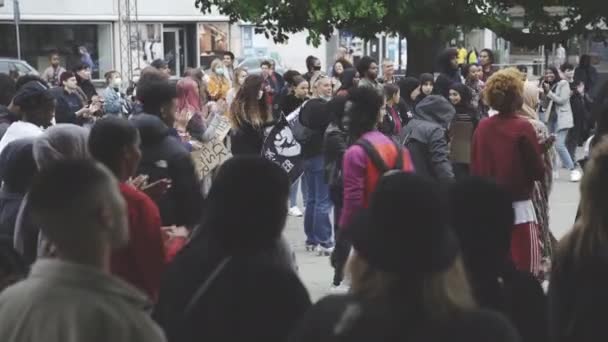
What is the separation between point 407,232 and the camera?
283cm

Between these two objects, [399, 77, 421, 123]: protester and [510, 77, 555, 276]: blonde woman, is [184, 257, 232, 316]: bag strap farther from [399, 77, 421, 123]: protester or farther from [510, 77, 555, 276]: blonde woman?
[399, 77, 421, 123]: protester

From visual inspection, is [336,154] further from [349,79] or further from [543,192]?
[349,79]

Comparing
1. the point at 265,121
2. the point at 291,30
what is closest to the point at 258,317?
the point at 265,121

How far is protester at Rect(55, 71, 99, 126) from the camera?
41.6 feet

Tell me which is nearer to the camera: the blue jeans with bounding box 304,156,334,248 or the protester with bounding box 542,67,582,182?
the blue jeans with bounding box 304,156,334,248

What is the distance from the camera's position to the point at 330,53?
133ft

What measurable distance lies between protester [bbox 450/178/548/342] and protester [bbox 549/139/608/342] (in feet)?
Result: 0.64

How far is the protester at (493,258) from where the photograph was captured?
3.67m

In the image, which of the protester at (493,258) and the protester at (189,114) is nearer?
the protester at (493,258)

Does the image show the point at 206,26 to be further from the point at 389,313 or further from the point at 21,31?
the point at 389,313

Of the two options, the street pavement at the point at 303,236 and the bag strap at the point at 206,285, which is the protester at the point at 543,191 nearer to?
the street pavement at the point at 303,236

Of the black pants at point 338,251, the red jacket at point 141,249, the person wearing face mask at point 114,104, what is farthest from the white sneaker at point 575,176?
the red jacket at point 141,249

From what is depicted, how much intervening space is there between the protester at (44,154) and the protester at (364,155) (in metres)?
1.90

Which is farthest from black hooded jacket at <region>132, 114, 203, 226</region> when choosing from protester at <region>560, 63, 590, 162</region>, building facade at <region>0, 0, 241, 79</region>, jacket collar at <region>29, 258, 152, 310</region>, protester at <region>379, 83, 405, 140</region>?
building facade at <region>0, 0, 241, 79</region>
